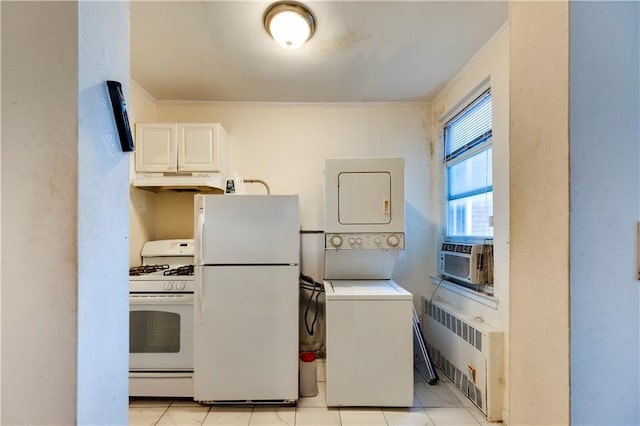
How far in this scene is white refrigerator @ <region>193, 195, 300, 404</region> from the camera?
2094 mm

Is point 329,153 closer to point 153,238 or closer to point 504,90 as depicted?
point 504,90

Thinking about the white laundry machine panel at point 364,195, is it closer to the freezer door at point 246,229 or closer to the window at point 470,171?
the freezer door at point 246,229

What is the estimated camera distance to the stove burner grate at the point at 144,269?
2.33m

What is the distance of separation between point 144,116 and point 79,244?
252 centimetres

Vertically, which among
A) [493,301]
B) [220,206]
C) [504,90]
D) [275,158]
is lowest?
[493,301]

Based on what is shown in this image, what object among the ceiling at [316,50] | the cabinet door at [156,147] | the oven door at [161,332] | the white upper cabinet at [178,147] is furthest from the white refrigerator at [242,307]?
the ceiling at [316,50]

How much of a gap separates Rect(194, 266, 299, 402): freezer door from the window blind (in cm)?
190

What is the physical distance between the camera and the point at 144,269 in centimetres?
244

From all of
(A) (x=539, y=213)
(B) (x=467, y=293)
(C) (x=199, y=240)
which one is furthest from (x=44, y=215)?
(B) (x=467, y=293)

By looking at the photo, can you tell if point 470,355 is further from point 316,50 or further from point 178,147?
point 178,147

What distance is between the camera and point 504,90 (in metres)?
1.95

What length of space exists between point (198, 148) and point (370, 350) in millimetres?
2122

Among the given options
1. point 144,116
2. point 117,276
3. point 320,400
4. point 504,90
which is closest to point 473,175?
point 504,90

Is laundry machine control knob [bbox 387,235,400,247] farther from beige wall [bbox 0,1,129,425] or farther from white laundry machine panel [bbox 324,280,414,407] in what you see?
beige wall [bbox 0,1,129,425]
